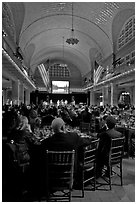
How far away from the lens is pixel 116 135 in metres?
4.56

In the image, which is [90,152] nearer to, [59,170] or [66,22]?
[59,170]

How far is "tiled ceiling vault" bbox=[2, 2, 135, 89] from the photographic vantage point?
14188 millimetres

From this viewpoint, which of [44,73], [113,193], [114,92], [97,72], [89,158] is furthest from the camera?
[44,73]

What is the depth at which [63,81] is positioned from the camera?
37.0 m

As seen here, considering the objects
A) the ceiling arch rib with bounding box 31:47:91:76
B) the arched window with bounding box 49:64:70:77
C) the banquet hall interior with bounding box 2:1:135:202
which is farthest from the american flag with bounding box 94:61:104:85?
the arched window with bounding box 49:64:70:77

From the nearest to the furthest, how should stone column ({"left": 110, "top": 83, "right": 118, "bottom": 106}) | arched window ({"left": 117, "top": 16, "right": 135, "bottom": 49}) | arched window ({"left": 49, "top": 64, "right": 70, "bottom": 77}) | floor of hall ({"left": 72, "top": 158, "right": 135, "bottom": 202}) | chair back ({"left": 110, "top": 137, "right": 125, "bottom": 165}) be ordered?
floor of hall ({"left": 72, "top": 158, "right": 135, "bottom": 202}) < chair back ({"left": 110, "top": 137, "right": 125, "bottom": 165}) < arched window ({"left": 117, "top": 16, "right": 135, "bottom": 49}) < stone column ({"left": 110, "top": 83, "right": 118, "bottom": 106}) < arched window ({"left": 49, "top": 64, "right": 70, "bottom": 77})

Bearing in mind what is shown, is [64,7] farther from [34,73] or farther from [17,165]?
[34,73]

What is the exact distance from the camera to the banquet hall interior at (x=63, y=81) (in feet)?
13.3

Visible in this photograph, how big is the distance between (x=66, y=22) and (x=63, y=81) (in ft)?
57.3

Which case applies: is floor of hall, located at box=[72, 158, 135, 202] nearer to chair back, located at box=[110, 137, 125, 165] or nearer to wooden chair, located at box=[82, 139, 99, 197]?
wooden chair, located at box=[82, 139, 99, 197]

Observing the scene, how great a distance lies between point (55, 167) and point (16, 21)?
1422cm

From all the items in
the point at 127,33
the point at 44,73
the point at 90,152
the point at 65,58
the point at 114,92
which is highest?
the point at 65,58

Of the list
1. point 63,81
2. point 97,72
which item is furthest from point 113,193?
point 63,81

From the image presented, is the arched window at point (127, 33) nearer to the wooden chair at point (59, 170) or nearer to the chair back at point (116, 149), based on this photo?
the chair back at point (116, 149)
